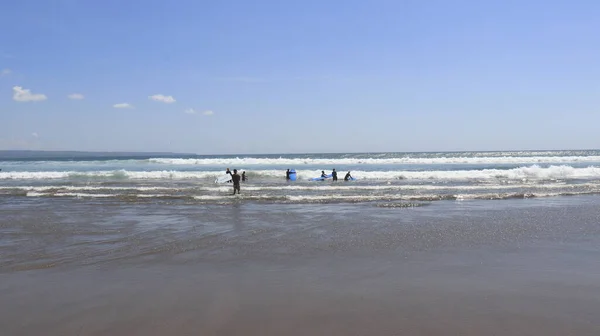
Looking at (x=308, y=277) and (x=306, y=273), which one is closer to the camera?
(x=308, y=277)

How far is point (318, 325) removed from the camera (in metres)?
4.70

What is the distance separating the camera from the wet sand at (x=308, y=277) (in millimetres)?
4777

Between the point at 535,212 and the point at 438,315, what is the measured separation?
10.3 m

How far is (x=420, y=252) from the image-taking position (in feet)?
26.8

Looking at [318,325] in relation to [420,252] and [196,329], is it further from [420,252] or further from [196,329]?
[420,252]

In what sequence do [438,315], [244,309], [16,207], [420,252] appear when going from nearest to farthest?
[438,315] < [244,309] < [420,252] < [16,207]

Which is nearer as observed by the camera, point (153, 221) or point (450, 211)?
point (153, 221)

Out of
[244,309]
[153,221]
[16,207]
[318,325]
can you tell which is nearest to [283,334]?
[318,325]

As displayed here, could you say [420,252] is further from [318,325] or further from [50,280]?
[50,280]

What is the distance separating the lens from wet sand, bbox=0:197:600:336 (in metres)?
4.78

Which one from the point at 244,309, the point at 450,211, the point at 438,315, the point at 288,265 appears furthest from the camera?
the point at 450,211

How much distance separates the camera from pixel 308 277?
21.6 feet

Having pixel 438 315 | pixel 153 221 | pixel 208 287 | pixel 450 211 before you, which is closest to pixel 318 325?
pixel 438 315

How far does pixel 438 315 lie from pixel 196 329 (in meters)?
2.69
